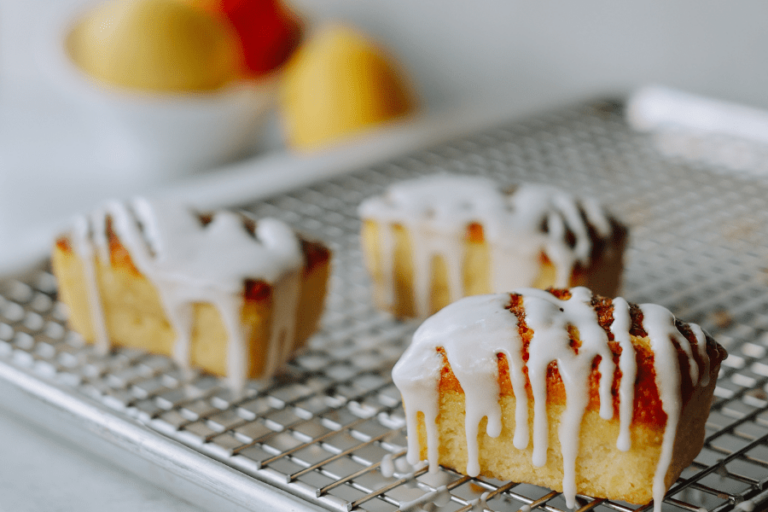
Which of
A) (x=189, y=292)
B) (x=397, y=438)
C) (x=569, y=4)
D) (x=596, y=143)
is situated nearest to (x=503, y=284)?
(x=397, y=438)

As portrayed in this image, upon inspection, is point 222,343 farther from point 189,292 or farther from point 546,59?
point 546,59

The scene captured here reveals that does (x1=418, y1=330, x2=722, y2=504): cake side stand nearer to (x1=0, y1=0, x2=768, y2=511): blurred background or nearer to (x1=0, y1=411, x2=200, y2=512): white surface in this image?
(x1=0, y1=411, x2=200, y2=512): white surface

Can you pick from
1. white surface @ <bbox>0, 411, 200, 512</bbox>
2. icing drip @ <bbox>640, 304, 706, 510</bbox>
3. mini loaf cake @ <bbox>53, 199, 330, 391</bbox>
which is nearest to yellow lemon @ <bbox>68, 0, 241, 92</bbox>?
mini loaf cake @ <bbox>53, 199, 330, 391</bbox>

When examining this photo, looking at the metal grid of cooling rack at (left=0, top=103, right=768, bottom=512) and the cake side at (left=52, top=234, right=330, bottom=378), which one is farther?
the cake side at (left=52, top=234, right=330, bottom=378)

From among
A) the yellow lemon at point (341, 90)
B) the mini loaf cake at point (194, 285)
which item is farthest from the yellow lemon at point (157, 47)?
the mini loaf cake at point (194, 285)

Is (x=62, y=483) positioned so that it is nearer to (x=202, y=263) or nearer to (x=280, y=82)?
(x=202, y=263)

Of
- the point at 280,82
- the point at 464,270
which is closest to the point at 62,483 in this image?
the point at 464,270
